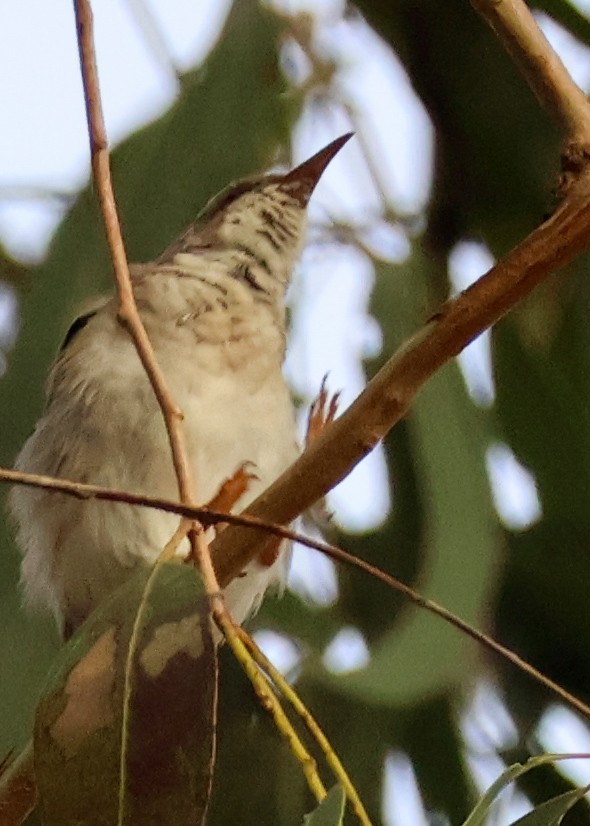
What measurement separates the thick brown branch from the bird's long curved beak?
2.79 feet

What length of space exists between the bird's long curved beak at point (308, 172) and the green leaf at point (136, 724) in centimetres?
98

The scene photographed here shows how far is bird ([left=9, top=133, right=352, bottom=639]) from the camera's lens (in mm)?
1289

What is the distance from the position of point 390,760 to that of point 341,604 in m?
0.18

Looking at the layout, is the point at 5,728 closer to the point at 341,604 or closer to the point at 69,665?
the point at 341,604

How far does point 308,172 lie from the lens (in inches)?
63.0

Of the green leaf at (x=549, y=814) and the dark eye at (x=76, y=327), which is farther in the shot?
the dark eye at (x=76, y=327)

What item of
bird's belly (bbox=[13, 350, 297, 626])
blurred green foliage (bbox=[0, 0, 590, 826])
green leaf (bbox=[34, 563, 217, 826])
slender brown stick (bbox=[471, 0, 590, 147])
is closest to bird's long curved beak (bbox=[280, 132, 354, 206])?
blurred green foliage (bbox=[0, 0, 590, 826])

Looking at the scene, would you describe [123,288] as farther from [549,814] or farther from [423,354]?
[549,814]

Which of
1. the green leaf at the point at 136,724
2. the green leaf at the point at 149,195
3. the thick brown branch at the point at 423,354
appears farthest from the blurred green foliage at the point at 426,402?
the green leaf at the point at 136,724

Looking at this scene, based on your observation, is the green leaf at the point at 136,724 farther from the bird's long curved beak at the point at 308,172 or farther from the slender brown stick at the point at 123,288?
the bird's long curved beak at the point at 308,172

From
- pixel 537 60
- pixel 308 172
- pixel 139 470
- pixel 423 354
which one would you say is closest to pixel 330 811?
pixel 423 354

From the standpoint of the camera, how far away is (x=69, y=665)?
0.67m

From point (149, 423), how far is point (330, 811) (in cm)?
70

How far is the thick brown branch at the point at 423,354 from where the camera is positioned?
0.70 metres
